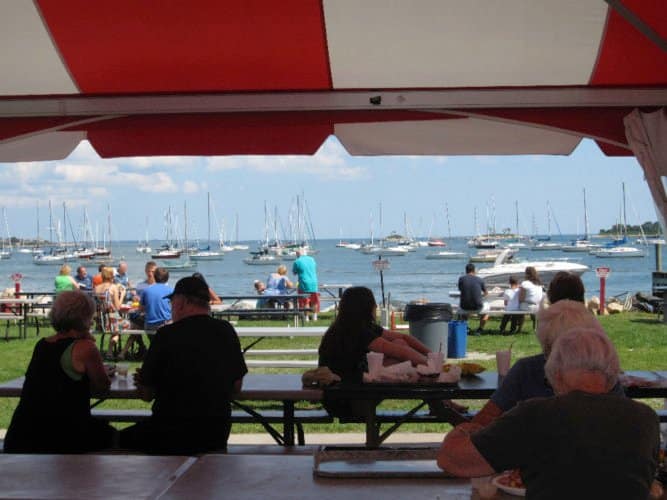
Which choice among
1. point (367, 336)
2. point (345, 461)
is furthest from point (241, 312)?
point (345, 461)

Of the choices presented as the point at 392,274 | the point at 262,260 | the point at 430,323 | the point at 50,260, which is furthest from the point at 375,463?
the point at 50,260

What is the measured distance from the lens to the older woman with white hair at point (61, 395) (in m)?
3.64

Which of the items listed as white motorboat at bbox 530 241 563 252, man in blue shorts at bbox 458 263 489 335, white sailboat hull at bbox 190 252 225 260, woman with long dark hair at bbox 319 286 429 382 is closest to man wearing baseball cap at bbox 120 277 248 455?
woman with long dark hair at bbox 319 286 429 382

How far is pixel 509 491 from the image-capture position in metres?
2.37

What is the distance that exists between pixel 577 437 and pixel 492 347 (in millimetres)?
10099

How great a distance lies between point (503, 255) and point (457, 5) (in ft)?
90.1

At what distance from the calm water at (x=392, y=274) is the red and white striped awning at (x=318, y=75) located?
109 ft

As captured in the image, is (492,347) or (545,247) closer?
(492,347)

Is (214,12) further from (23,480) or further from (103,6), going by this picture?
(23,480)

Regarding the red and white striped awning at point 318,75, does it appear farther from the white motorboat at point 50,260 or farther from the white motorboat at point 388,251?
the white motorboat at point 50,260

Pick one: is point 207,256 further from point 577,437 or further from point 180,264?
point 577,437

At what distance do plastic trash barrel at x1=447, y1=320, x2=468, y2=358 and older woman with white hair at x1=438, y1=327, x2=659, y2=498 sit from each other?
8.71m

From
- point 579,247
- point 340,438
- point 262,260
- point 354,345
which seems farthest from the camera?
point 579,247

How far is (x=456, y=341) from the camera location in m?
10.8
